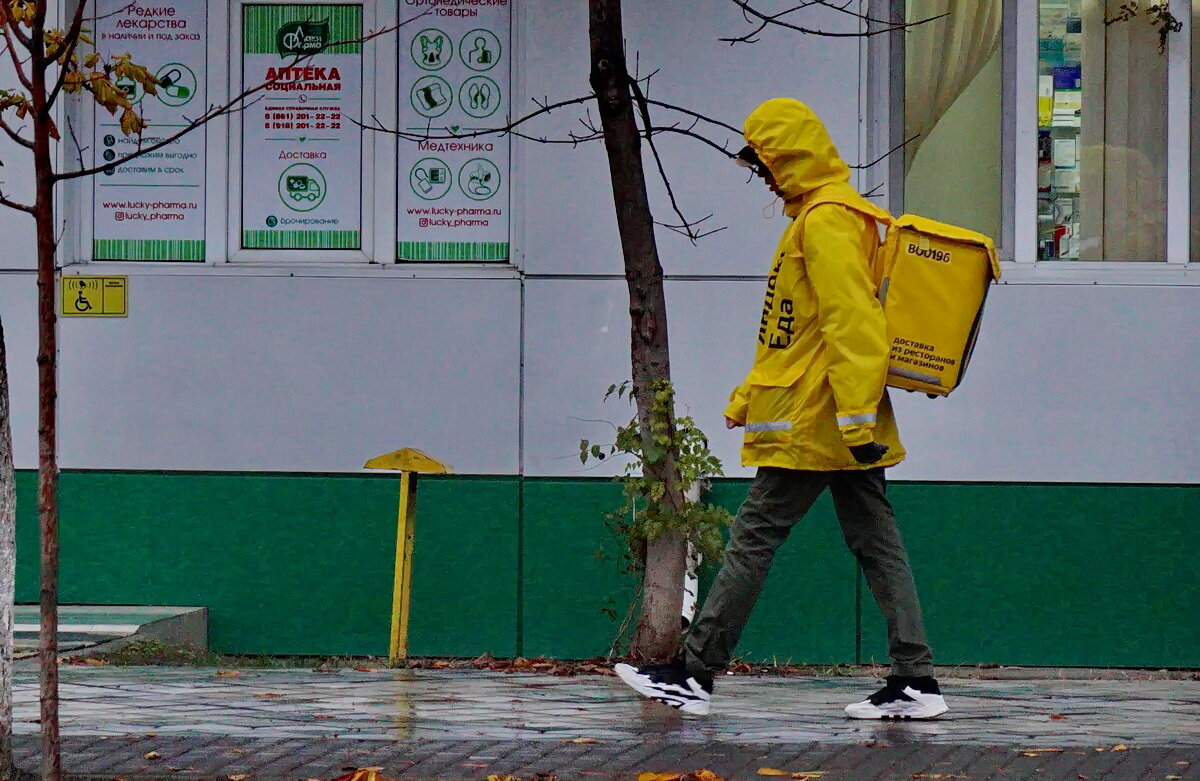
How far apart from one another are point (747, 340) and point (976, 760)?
10.5 feet

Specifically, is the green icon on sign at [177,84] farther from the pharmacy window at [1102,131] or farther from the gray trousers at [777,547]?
the pharmacy window at [1102,131]

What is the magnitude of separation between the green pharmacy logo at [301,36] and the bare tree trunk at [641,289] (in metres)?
2.07

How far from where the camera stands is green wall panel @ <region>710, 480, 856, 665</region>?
764 cm

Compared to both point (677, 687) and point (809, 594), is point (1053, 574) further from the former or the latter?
point (677, 687)

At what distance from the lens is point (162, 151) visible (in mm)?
8133

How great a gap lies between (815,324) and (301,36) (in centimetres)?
385

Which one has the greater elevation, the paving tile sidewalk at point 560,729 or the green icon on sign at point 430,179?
the green icon on sign at point 430,179

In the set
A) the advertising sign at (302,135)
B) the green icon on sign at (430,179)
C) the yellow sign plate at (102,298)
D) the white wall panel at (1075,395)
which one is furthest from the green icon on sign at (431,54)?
the white wall panel at (1075,395)

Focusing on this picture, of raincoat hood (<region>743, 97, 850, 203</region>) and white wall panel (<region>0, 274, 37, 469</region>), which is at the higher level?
raincoat hood (<region>743, 97, 850, 203</region>)

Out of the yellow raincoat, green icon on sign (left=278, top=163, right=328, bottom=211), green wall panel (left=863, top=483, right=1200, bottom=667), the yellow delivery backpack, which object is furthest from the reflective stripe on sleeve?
green icon on sign (left=278, top=163, right=328, bottom=211)

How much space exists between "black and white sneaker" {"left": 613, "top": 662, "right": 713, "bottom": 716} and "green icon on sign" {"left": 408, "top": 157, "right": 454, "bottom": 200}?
11.0ft

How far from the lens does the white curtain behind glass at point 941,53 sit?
311 inches

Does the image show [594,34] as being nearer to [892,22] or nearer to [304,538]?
[892,22]

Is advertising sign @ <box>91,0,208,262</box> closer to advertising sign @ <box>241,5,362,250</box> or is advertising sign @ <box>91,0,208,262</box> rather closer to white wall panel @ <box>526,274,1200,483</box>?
advertising sign @ <box>241,5,362,250</box>
